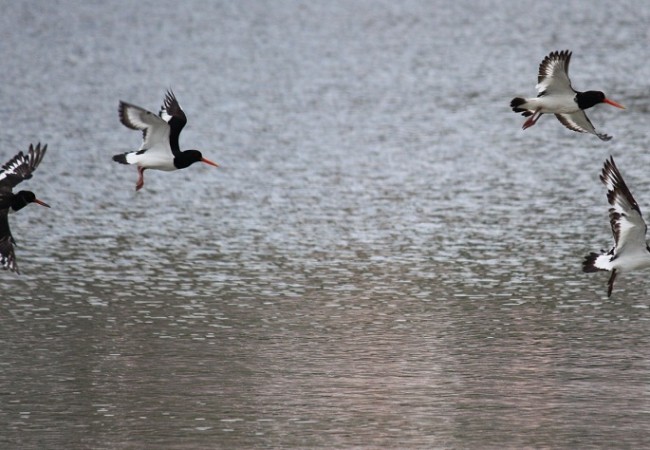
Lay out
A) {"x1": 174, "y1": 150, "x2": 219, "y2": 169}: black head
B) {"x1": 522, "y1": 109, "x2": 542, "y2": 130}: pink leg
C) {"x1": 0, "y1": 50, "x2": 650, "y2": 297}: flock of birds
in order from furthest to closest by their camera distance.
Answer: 1. {"x1": 174, "y1": 150, "x2": 219, "y2": 169}: black head
2. {"x1": 522, "y1": 109, "x2": 542, "y2": 130}: pink leg
3. {"x1": 0, "y1": 50, "x2": 650, "y2": 297}: flock of birds

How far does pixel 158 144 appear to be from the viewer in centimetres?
1828

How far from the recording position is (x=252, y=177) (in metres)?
28.7

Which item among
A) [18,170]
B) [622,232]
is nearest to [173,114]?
[18,170]

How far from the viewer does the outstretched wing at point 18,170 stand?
57.4ft

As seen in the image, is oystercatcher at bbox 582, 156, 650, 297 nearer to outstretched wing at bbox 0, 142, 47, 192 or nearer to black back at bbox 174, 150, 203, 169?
black back at bbox 174, 150, 203, 169

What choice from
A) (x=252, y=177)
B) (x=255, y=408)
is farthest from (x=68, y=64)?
(x=255, y=408)

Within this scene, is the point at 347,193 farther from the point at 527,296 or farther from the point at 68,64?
the point at 68,64

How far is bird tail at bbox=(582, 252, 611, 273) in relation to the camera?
16.6m

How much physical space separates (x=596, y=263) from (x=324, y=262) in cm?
634

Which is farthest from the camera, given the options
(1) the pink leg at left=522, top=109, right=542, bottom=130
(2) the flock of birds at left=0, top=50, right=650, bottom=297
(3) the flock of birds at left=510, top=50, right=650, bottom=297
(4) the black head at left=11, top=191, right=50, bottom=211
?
(1) the pink leg at left=522, top=109, right=542, bottom=130

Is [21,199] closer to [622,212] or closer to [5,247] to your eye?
[5,247]

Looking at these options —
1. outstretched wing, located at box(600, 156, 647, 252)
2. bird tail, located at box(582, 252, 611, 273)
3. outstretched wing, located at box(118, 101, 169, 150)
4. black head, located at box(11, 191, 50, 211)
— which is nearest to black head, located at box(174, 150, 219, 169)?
outstretched wing, located at box(118, 101, 169, 150)

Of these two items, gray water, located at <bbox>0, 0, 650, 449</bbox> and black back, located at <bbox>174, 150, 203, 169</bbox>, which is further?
black back, located at <bbox>174, 150, 203, 169</bbox>

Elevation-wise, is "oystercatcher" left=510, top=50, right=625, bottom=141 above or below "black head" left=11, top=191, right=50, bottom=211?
above
